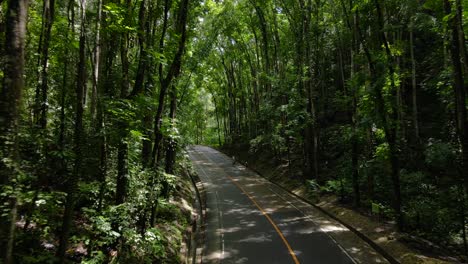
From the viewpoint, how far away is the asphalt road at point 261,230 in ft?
41.5

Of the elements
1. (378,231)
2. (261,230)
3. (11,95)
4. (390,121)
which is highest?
(390,121)

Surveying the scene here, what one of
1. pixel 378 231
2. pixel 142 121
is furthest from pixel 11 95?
pixel 378 231

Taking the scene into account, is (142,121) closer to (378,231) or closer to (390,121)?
(390,121)

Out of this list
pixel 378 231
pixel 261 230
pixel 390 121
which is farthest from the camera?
pixel 261 230

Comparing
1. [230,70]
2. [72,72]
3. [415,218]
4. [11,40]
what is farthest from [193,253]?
[230,70]

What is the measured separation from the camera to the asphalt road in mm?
12664

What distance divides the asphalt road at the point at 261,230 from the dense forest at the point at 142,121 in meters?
2.68

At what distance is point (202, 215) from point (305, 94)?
11.2 m

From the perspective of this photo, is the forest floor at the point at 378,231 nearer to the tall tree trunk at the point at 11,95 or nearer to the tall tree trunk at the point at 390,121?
the tall tree trunk at the point at 390,121

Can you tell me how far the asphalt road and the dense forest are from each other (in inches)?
106

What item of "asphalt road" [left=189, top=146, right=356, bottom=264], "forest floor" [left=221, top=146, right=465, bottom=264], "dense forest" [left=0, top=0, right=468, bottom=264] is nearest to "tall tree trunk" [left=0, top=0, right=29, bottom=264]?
"dense forest" [left=0, top=0, right=468, bottom=264]

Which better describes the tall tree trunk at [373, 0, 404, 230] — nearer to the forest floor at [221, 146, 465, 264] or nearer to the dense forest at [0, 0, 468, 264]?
the dense forest at [0, 0, 468, 264]

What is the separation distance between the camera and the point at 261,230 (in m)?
15.7

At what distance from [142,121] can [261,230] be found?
828 centimetres
